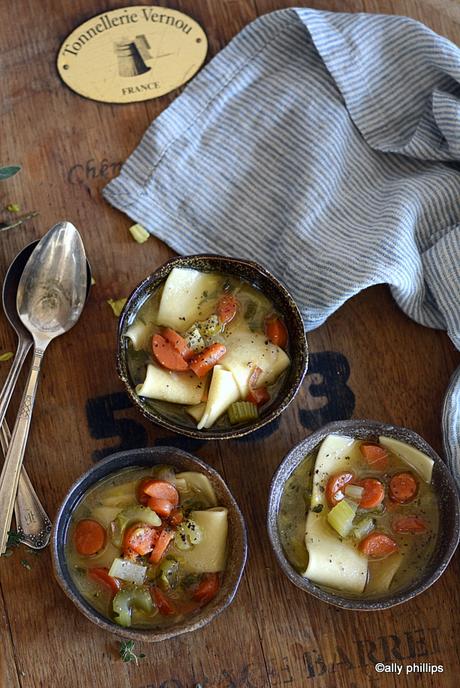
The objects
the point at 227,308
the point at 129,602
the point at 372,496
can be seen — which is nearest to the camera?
the point at 129,602

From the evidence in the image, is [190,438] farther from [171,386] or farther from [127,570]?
[127,570]

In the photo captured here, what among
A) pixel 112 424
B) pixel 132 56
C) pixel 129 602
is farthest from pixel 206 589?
pixel 132 56

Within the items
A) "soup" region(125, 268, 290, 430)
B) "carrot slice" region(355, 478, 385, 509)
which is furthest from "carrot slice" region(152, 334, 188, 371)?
"carrot slice" region(355, 478, 385, 509)

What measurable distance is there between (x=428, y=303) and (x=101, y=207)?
1115 mm

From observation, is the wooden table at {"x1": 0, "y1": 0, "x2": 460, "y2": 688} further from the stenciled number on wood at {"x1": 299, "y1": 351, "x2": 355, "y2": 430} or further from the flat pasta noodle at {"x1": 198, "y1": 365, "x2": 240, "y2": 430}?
the flat pasta noodle at {"x1": 198, "y1": 365, "x2": 240, "y2": 430}

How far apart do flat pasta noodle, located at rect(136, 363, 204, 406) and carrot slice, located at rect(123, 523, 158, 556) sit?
0.38m

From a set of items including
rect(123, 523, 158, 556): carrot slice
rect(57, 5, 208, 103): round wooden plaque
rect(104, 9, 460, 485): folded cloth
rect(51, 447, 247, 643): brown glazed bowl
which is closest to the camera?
rect(51, 447, 247, 643): brown glazed bowl

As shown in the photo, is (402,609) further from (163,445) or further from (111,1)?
(111,1)

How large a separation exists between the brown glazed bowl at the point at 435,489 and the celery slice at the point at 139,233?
2.82 ft

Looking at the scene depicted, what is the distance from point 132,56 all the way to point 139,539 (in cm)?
161

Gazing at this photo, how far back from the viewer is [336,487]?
2.48 m

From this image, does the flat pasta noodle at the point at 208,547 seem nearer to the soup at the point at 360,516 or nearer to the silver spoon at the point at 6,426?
the soup at the point at 360,516

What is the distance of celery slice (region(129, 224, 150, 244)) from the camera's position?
9.03 ft

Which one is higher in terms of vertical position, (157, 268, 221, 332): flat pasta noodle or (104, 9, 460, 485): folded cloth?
(104, 9, 460, 485): folded cloth
